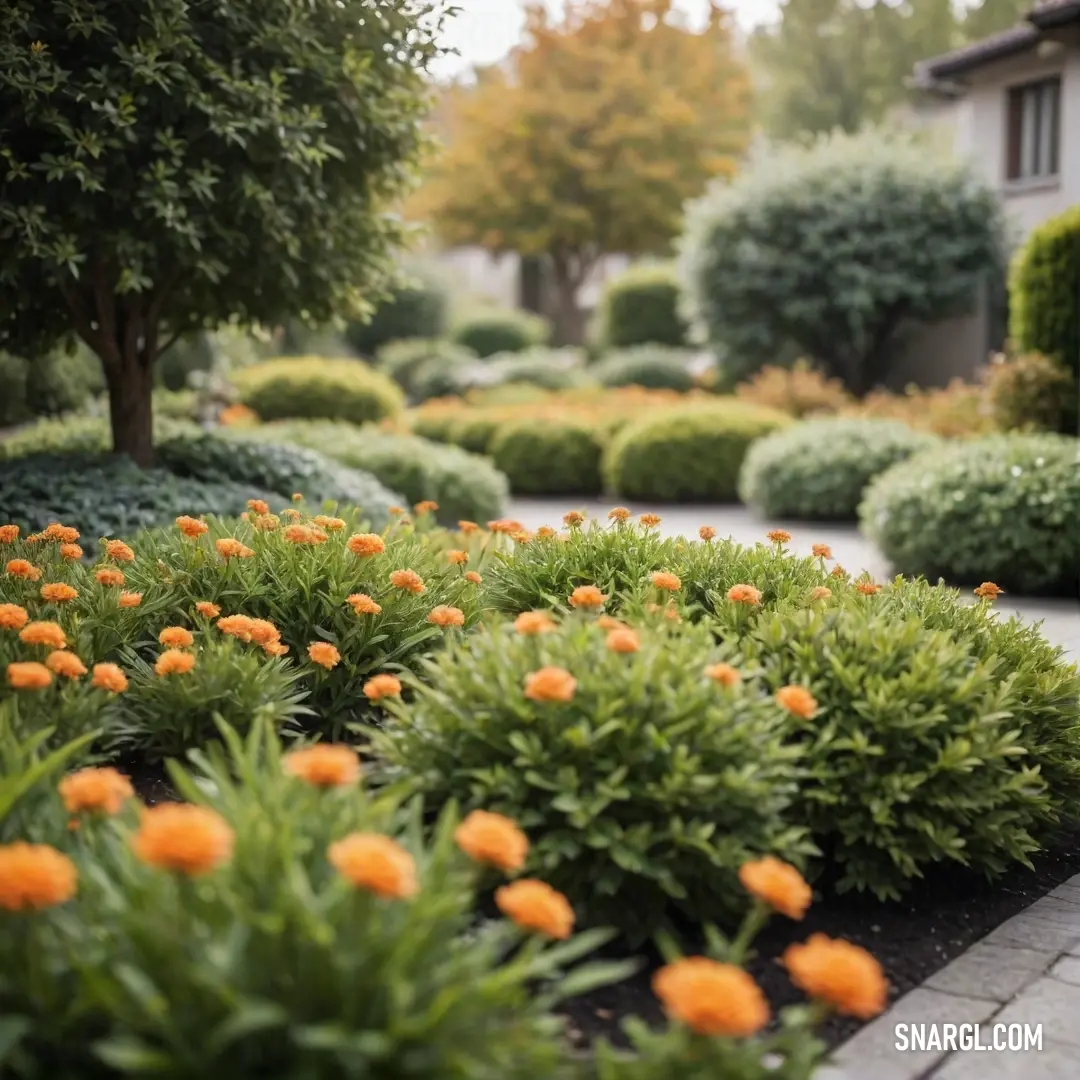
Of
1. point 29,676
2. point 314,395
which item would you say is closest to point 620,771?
point 29,676

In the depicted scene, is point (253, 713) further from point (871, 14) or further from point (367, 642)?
point (871, 14)

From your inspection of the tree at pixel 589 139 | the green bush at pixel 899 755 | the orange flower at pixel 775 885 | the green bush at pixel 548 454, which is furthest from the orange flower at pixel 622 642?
the tree at pixel 589 139

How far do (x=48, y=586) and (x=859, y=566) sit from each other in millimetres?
6635

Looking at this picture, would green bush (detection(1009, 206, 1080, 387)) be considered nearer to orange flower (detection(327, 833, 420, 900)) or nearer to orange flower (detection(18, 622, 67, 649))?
orange flower (detection(18, 622, 67, 649))

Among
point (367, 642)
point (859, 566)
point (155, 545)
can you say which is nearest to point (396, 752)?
point (367, 642)

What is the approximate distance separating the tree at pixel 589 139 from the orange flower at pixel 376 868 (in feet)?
92.4

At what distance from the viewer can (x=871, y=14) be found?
113ft

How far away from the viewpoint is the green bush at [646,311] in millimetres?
24844

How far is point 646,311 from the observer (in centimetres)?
2497

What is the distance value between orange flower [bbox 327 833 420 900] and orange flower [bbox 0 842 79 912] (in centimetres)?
37

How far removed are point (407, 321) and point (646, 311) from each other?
5312mm

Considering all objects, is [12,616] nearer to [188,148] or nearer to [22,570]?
[22,570]

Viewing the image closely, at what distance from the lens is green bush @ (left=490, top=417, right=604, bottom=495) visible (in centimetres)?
1336

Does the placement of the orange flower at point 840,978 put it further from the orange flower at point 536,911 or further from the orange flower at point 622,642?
the orange flower at point 622,642
